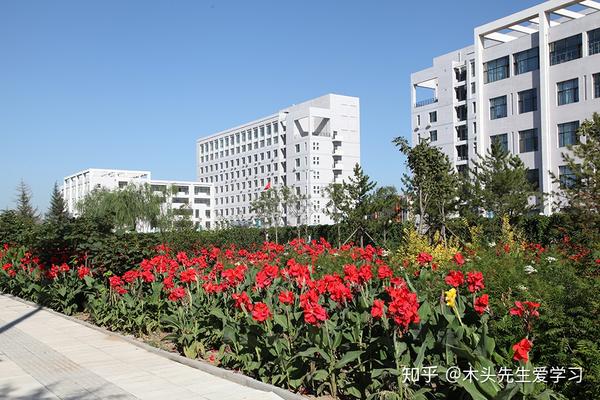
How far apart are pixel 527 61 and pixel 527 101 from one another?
3.02 m

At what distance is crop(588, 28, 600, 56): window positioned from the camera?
3909cm

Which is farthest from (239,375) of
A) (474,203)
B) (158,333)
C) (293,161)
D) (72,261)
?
(293,161)

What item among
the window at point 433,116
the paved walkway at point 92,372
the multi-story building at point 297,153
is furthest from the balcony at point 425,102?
the paved walkway at point 92,372

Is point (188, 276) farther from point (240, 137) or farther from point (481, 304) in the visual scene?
point (240, 137)

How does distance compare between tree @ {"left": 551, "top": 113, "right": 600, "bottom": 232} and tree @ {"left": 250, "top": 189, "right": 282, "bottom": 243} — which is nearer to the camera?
tree @ {"left": 551, "top": 113, "right": 600, "bottom": 232}

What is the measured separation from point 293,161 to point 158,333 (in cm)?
9071

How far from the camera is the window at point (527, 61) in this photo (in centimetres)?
4325

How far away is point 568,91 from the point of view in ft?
133

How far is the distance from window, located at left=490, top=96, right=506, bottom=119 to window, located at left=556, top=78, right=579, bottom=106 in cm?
→ 505

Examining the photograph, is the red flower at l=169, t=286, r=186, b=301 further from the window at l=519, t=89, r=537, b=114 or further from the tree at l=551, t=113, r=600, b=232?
the window at l=519, t=89, r=537, b=114

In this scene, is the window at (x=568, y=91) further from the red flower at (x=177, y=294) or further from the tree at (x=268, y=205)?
the tree at (x=268, y=205)

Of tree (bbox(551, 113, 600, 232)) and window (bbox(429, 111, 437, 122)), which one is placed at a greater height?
window (bbox(429, 111, 437, 122))

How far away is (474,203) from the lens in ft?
79.4

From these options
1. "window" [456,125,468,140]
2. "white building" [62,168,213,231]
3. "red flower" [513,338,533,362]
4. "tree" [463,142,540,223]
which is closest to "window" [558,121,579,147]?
"tree" [463,142,540,223]
